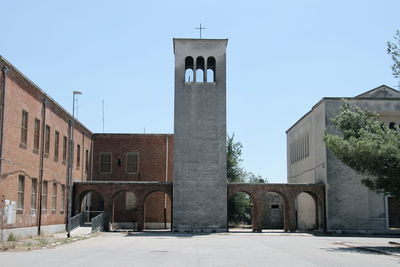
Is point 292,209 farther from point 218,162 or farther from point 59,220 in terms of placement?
point 59,220

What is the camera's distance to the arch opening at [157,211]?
160 ft

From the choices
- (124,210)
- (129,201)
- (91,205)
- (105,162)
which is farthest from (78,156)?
(124,210)

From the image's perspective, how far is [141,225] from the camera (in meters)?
41.2

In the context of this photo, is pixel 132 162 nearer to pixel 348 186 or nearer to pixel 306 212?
pixel 306 212

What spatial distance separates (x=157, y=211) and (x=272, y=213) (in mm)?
11501

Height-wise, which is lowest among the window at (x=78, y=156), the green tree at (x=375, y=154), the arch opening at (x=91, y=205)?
the arch opening at (x=91, y=205)

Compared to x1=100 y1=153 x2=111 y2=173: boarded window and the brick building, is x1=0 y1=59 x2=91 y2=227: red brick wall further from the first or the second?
x1=100 y1=153 x2=111 y2=173: boarded window

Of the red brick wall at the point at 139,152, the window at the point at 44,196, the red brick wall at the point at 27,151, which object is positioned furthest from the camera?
the red brick wall at the point at 139,152

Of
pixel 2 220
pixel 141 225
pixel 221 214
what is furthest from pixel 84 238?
pixel 221 214

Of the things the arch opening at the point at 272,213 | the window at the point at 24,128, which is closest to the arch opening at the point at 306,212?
the arch opening at the point at 272,213

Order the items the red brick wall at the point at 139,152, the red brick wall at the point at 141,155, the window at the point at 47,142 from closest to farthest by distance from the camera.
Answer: the window at the point at 47,142 < the red brick wall at the point at 141,155 < the red brick wall at the point at 139,152

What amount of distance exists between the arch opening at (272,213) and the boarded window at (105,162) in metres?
15.1

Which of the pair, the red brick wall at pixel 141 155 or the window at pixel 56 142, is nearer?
the window at pixel 56 142

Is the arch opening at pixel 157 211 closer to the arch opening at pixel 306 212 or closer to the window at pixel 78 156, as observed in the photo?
the window at pixel 78 156
